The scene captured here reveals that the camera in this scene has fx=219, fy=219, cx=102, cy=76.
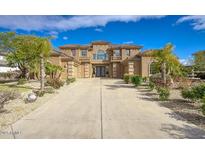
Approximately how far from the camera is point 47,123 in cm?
697

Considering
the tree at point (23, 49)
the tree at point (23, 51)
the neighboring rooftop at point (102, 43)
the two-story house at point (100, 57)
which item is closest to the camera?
the tree at point (23, 49)

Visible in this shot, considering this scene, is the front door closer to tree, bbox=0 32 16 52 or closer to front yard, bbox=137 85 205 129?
tree, bbox=0 32 16 52

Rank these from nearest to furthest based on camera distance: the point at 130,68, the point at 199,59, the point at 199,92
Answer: the point at 199,92 < the point at 130,68 < the point at 199,59

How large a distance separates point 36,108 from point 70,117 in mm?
2254

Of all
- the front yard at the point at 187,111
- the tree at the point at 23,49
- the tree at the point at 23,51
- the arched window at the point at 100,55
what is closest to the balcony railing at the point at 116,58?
the arched window at the point at 100,55

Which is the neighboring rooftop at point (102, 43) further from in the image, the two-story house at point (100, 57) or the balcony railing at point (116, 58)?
the balcony railing at point (116, 58)

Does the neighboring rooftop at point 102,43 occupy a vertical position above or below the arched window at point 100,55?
above

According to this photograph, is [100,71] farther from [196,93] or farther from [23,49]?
[196,93]

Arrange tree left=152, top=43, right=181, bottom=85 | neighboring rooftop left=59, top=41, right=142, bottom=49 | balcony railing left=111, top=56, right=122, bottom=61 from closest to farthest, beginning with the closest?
tree left=152, top=43, right=181, bottom=85 < neighboring rooftop left=59, top=41, right=142, bottom=49 < balcony railing left=111, top=56, right=122, bottom=61

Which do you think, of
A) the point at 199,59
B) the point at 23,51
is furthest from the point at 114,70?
the point at 23,51

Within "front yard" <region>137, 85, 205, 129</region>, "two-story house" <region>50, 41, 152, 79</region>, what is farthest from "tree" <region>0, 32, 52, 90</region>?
"front yard" <region>137, 85, 205, 129</region>
